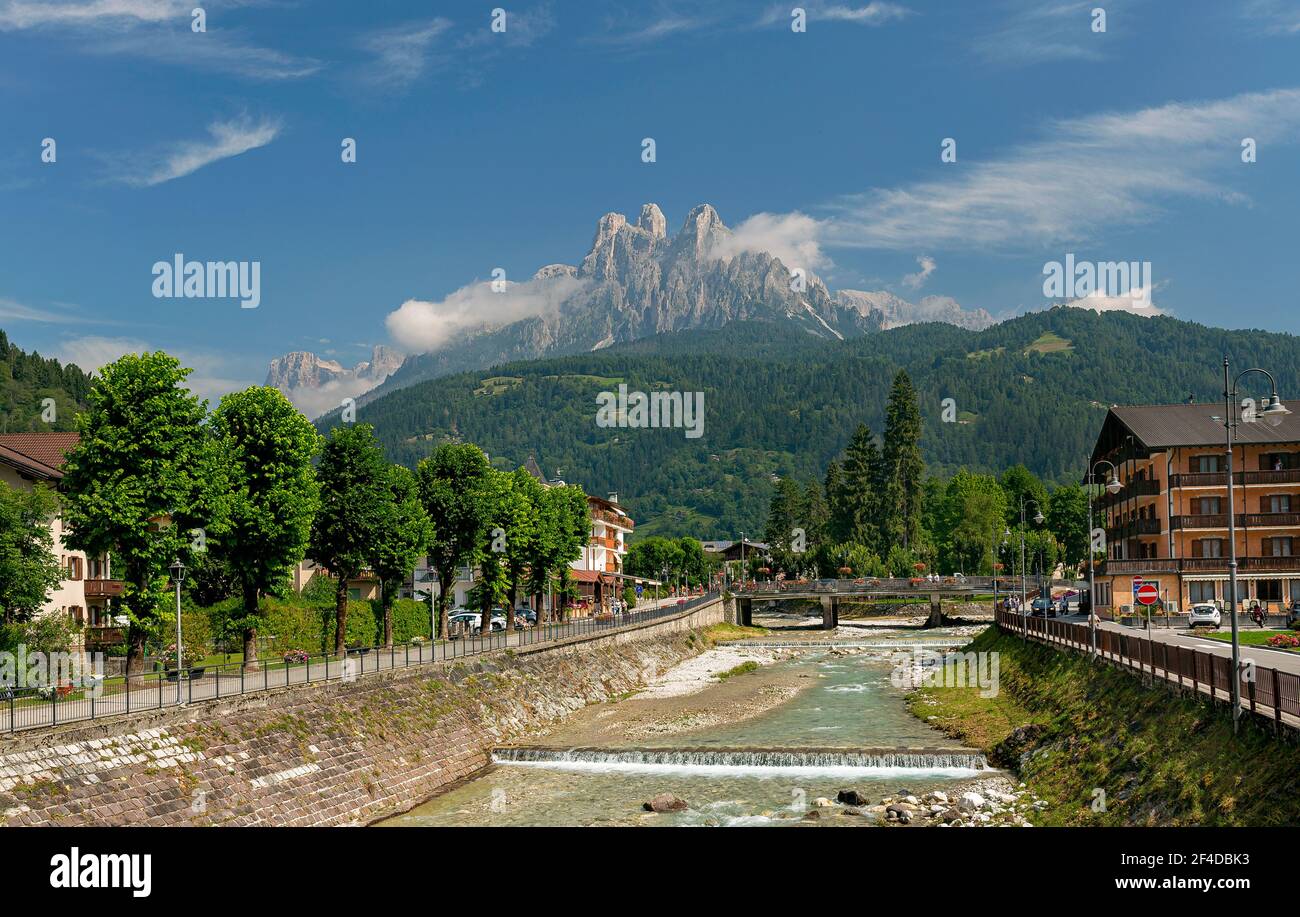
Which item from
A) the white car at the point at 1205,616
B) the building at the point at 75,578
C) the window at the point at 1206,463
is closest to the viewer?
the building at the point at 75,578

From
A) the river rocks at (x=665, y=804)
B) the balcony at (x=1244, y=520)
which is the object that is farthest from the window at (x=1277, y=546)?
the river rocks at (x=665, y=804)

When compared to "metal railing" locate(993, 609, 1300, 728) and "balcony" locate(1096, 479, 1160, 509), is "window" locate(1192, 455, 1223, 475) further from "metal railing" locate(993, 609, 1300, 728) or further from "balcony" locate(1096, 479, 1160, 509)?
"metal railing" locate(993, 609, 1300, 728)

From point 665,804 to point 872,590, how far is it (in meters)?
114

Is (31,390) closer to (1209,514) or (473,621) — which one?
(473,621)

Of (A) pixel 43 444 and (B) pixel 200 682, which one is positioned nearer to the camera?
(B) pixel 200 682

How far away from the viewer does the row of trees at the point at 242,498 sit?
43.5 meters

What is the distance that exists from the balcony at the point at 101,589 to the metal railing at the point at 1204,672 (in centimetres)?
5849

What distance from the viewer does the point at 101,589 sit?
69188 mm

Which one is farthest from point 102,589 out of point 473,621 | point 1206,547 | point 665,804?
point 1206,547

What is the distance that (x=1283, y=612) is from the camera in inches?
3022

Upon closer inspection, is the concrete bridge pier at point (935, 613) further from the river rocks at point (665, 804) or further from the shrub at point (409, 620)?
the river rocks at point (665, 804)

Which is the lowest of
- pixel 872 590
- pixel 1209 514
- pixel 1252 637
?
pixel 872 590
